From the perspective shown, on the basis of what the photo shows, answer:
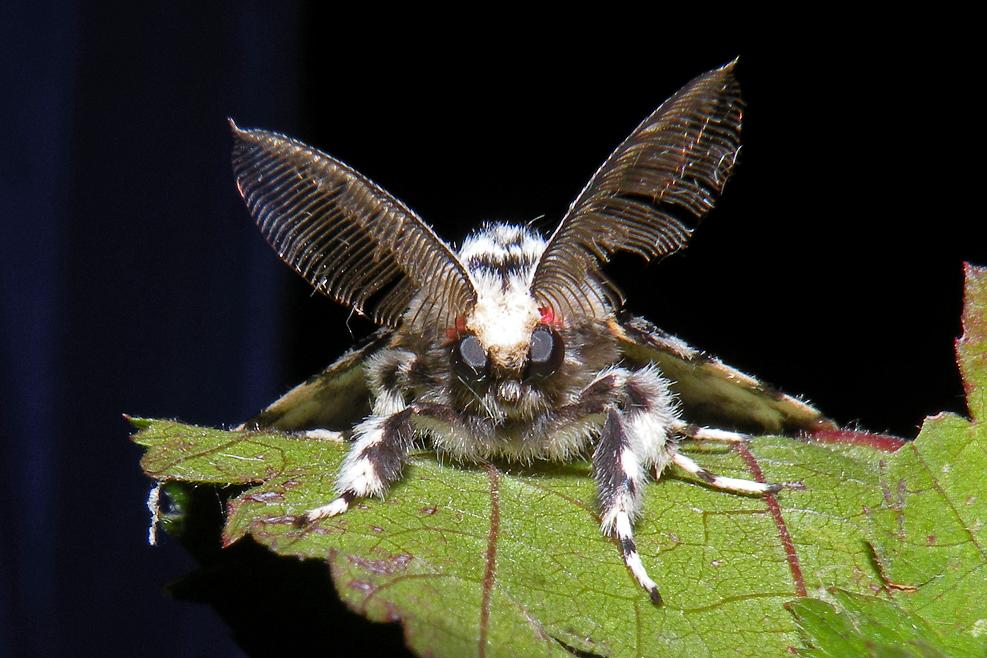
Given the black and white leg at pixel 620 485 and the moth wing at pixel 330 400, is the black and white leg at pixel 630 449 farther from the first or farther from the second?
the moth wing at pixel 330 400

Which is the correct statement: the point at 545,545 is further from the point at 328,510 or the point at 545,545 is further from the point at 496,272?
the point at 496,272

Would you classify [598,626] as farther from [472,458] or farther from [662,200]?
[662,200]

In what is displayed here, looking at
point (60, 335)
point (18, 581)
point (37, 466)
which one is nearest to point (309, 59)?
point (60, 335)

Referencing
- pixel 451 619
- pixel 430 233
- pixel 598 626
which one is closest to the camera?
pixel 451 619

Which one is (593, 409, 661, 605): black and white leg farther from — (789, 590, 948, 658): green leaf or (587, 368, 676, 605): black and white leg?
(789, 590, 948, 658): green leaf

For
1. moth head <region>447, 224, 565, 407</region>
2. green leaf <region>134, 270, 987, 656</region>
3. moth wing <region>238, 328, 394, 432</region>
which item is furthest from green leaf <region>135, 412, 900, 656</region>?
moth wing <region>238, 328, 394, 432</region>

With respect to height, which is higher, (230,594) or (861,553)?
(861,553)

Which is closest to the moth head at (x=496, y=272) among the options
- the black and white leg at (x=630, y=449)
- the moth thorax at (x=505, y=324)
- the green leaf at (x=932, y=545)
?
the moth thorax at (x=505, y=324)
